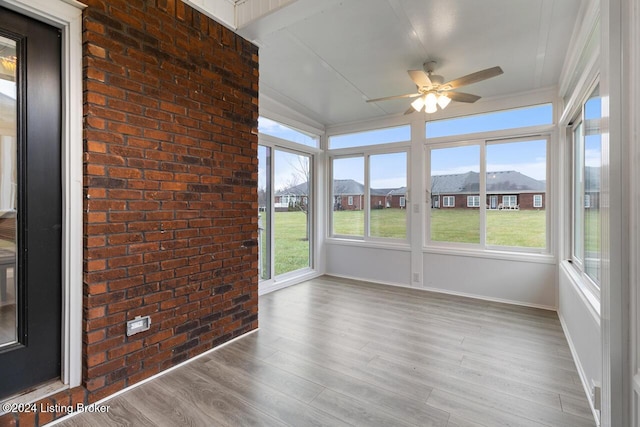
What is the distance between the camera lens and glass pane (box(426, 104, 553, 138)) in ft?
12.3

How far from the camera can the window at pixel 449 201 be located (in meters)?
4.30

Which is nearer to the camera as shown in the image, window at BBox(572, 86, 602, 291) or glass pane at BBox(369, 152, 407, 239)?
window at BBox(572, 86, 602, 291)

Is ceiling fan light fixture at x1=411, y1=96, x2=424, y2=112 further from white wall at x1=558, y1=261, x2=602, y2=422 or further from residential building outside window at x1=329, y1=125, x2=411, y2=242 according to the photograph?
white wall at x1=558, y1=261, x2=602, y2=422

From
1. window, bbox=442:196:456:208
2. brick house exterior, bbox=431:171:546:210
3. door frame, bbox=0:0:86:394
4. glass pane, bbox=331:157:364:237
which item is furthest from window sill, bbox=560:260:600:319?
door frame, bbox=0:0:86:394

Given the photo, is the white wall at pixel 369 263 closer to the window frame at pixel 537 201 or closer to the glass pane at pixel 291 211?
the glass pane at pixel 291 211

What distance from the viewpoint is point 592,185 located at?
7.20 feet

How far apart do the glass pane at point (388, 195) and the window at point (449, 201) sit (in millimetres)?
595

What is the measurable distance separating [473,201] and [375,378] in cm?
306

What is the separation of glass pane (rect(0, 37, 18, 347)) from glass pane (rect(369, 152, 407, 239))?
4299 mm

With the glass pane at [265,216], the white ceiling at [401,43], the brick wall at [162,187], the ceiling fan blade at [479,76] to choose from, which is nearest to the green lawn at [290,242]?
the glass pane at [265,216]

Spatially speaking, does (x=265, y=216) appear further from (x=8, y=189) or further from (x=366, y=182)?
(x=8, y=189)

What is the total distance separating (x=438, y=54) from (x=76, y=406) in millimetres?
3936

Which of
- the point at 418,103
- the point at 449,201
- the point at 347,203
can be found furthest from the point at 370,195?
the point at 418,103

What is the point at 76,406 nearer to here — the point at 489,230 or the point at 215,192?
the point at 215,192
